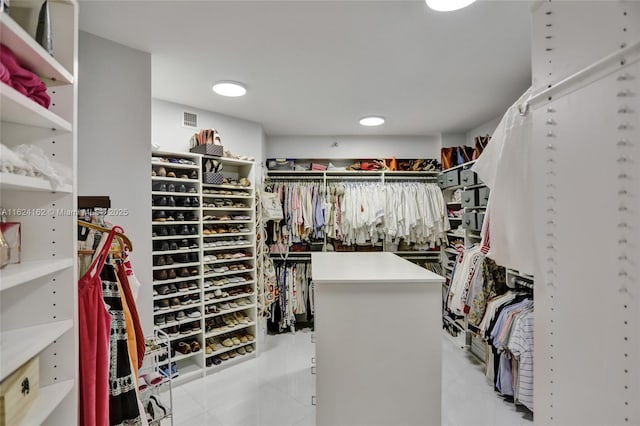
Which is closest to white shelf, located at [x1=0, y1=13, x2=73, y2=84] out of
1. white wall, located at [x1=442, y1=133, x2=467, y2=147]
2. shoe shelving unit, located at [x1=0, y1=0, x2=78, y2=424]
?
shoe shelving unit, located at [x1=0, y1=0, x2=78, y2=424]

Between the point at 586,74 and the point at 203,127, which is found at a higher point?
the point at 203,127

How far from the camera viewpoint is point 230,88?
7.75 ft

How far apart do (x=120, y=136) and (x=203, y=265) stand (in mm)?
1330

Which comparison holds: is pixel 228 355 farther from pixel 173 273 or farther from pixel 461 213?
pixel 461 213

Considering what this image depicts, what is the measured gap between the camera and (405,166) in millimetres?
3969

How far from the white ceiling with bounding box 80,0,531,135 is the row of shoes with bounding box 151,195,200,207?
3.04 feet

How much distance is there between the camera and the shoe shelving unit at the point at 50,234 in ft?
2.99

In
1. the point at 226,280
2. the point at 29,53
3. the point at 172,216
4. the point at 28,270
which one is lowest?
the point at 226,280

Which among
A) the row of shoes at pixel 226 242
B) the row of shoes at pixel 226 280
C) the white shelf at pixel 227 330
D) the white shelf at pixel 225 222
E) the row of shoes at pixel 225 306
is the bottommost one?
the white shelf at pixel 227 330

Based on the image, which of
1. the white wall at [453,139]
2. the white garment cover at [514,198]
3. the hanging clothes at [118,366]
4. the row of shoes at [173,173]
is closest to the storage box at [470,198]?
the white wall at [453,139]

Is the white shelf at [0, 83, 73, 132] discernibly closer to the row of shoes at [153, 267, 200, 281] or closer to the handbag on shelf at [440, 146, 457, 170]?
the row of shoes at [153, 267, 200, 281]

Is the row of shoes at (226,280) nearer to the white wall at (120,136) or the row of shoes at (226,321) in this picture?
the row of shoes at (226,321)

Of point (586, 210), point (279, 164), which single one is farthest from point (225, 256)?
point (586, 210)

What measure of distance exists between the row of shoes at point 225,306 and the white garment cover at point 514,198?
8.31 ft
